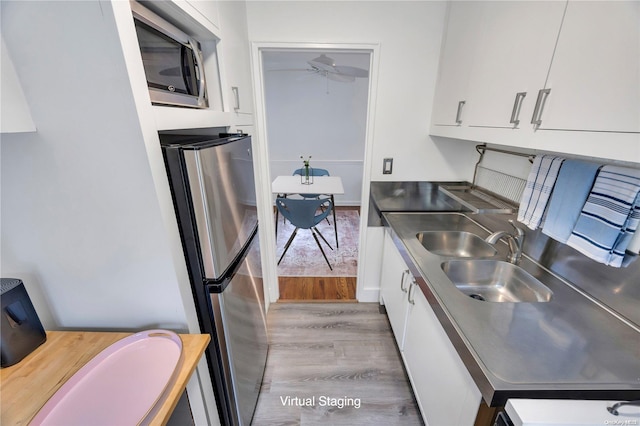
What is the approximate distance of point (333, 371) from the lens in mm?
1713

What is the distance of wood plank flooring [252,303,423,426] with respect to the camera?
1463 millimetres

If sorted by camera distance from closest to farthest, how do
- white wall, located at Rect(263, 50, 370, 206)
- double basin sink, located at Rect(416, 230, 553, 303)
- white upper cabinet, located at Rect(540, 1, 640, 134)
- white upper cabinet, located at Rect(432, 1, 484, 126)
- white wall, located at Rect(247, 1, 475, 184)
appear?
1. white upper cabinet, located at Rect(540, 1, 640, 134)
2. double basin sink, located at Rect(416, 230, 553, 303)
3. white upper cabinet, located at Rect(432, 1, 484, 126)
4. white wall, located at Rect(247, 1, 475, 184)
5. white wall, located at Rect(263, 50, 370, 206)

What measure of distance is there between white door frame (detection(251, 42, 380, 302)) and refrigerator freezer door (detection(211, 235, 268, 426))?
55 centimetres

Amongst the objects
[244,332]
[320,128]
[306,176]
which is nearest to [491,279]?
[244,332]

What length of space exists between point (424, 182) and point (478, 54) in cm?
92

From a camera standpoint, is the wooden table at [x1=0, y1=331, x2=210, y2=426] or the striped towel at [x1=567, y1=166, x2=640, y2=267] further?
the striped towel at [x1=567, y1=166, x2=640, y2=267]

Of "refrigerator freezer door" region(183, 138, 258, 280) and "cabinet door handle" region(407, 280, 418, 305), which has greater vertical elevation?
"refrigerator freezer door" region(183, 138, 258, 280)

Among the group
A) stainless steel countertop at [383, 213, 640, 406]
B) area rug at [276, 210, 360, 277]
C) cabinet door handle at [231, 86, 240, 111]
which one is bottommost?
area rug at [276, 210, 360, 277]

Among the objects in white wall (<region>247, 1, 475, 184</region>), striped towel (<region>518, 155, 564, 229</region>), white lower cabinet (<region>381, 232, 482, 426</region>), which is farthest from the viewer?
white wall (<region>247, 1, 475, 184</region>)

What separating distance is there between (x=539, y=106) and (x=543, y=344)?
32.1 inches

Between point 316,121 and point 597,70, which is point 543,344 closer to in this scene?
point 597,70

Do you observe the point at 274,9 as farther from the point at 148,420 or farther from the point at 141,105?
the point at 148,420

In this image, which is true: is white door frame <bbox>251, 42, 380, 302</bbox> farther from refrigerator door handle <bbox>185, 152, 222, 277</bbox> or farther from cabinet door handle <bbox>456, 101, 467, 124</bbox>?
refrigerator door handle <bbox>185, 152, 222, 277</bbox>

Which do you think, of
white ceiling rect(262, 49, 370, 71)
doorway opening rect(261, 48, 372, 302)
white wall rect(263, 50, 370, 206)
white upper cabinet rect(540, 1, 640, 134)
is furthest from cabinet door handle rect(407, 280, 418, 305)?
white wall rect(263, 50, 370, 206)
